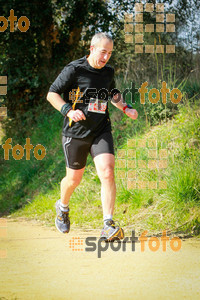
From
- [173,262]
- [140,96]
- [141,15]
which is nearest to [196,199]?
[173,262]

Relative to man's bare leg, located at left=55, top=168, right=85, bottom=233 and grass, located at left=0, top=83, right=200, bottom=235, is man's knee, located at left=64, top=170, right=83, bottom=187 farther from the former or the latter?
Result: grass, located at left=0, top=83, right=200, bottom=235

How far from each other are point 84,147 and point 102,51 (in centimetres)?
→ 104

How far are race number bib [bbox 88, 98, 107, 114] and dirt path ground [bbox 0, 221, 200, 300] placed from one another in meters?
1.56

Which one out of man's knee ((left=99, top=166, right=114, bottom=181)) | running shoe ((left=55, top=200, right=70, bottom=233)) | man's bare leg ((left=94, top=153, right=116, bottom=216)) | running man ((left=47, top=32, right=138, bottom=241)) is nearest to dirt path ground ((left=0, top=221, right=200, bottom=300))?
running shoe ((left=55, top=200, right=70, bottom=233))

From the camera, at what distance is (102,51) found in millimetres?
4371

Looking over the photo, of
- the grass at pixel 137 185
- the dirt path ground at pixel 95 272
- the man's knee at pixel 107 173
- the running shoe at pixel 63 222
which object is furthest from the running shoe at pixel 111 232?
the grass at pixel 137 185

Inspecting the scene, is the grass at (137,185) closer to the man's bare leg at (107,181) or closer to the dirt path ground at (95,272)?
the dirt path ground at (95,272)

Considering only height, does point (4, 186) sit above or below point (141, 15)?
below

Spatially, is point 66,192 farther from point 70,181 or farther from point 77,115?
point 77,115

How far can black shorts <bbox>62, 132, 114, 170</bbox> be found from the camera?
15.1 feet

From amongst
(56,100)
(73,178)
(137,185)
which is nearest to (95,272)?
(73,178)

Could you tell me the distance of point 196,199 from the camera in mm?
5945

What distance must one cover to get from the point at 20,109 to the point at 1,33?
2.07m

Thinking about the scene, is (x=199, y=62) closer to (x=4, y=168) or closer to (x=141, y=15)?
(x=141, y=15)
